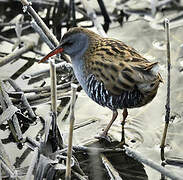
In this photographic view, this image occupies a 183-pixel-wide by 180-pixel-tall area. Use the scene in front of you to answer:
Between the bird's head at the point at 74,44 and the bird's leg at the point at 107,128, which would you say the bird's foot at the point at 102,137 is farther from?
the bird's head at the point at 74,44

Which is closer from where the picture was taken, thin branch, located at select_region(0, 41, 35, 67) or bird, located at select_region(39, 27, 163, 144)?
bird, located at select_region(39, 27, 163, 144)

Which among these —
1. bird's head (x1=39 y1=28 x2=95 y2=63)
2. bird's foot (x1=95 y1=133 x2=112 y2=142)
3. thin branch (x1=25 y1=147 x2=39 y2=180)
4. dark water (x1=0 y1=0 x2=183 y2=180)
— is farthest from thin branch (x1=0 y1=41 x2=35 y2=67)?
thin branch (x1=25 y1=147 x2=39 y2=180)

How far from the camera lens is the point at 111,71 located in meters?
3.87

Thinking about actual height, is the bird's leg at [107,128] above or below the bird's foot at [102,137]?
above

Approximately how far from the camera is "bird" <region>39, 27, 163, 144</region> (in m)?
3.78

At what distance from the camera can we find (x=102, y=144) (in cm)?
418

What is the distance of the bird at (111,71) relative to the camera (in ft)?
12.4

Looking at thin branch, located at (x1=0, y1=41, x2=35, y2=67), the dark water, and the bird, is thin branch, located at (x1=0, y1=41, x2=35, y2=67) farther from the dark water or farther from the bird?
the bird

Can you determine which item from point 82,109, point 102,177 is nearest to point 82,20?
point 82,109

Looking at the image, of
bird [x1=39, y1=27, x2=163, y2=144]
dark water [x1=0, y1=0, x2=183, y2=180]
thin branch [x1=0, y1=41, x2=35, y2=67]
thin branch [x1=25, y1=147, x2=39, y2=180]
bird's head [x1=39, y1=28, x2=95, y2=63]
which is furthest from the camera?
thin branch [x1=0, y1=41, x2=35, y2=67]

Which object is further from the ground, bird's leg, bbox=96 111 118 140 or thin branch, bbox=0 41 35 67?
thin branch, bbox=0 41 35 67

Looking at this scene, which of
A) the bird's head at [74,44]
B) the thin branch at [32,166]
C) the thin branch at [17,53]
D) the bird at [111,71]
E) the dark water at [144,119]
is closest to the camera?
the thin branch at [32,166]

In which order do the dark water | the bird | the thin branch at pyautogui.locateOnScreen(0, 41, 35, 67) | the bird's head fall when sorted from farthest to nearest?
the thin branch at pyautogui.locateOnScreen(0, 41, 35, 67) < the bird's head < the dark water < the bird

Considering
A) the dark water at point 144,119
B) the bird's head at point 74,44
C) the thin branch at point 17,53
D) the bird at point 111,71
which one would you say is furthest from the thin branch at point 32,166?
the thin branch at point 17,53
